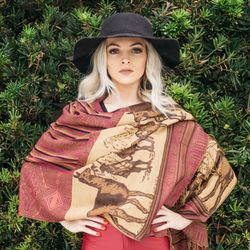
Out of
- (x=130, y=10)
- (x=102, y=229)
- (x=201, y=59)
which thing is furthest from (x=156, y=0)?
(x=102, y=229)

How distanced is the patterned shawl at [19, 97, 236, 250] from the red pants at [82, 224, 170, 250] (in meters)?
0.04

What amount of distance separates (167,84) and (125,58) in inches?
18.4

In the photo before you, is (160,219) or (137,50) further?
(137,50)

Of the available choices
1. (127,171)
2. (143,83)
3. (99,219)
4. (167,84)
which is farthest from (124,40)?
(99,219)

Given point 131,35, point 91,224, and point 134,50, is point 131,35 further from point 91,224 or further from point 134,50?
point 91,224

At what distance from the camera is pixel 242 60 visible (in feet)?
10.6

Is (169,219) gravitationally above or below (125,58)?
below

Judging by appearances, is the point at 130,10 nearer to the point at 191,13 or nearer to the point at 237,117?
the point at 191,13

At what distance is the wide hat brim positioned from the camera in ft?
9.08

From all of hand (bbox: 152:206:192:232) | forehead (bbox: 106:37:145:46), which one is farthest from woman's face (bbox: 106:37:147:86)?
hand (bbox: 152:206:192:232)

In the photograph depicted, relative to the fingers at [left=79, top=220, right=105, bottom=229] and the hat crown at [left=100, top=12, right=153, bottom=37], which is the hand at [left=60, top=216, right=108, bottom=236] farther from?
the hat crown at [left=100, top=12, right=153, bottom=37]

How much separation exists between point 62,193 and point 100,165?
0.24 metres

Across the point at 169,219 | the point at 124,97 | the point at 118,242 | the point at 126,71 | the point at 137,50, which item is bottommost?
the point at 118,242

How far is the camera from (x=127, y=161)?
2.67 m
